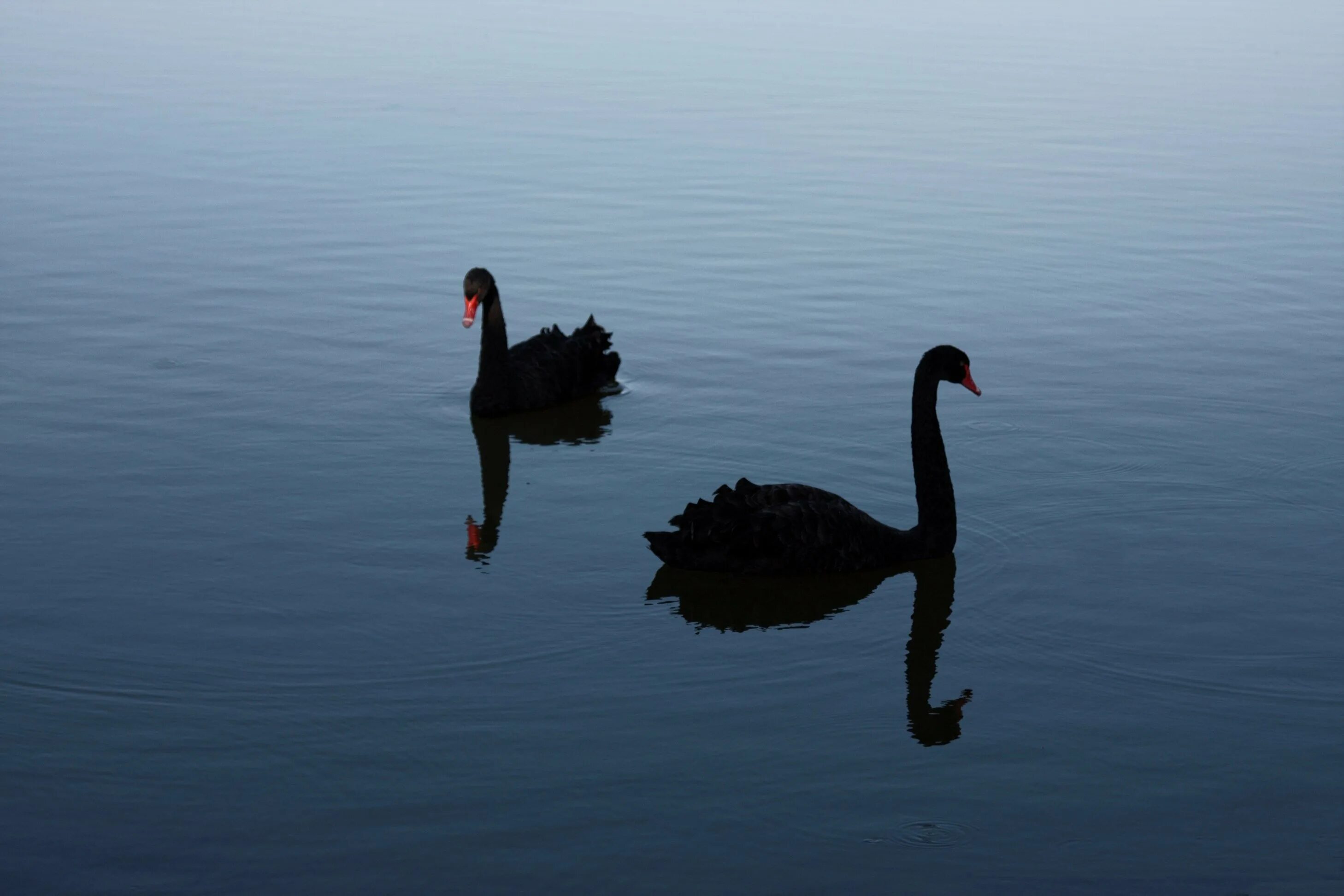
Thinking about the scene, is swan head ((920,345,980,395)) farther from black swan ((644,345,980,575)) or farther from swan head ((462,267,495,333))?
swan head ((462,267,495,333))

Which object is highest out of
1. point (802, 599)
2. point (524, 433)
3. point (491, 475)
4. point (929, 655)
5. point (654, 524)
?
point (524, 433)

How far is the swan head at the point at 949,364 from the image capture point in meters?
8.29

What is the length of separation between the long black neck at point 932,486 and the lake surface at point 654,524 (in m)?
0.16

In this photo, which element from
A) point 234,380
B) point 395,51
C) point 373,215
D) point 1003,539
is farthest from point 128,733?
point 395,51

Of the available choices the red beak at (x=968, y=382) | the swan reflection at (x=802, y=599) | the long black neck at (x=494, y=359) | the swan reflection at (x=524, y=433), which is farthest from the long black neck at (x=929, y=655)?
the long black neck at (x=494, y=359)

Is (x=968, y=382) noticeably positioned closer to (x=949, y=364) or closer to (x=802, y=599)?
(x=949, y=364)

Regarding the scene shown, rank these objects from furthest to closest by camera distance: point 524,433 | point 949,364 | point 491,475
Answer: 1. point 524,433
2. point 491,475
3. point 949,364

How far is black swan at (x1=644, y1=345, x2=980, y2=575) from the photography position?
24.7 ft

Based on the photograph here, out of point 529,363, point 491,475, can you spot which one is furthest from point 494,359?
point 491,475

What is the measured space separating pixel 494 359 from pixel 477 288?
430 millimetres

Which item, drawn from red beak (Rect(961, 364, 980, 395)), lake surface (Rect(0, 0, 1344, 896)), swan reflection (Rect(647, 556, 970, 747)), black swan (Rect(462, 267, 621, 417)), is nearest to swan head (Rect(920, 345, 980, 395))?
red beak (Rect(961, 364, 980, 395))

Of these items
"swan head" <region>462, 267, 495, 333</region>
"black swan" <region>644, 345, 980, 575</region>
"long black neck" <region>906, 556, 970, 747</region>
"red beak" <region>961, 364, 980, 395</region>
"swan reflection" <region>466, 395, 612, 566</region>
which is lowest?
"long black neck" <region>906, 556, 970, 747</region>

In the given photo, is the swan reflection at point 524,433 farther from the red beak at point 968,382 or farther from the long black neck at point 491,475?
the red beak at point 968,382

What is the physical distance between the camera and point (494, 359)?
1033 cm
